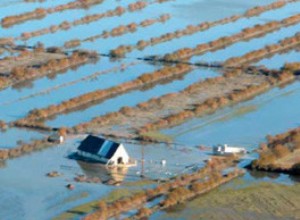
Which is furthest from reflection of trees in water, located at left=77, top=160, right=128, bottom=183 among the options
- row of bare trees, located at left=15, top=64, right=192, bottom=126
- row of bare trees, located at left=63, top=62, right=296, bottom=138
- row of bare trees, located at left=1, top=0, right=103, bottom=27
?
row of bare trees, located at left=1, top=0, right=103, bottom=27

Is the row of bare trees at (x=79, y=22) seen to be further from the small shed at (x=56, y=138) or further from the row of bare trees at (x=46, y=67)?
the small shed at (x=56, y=138)

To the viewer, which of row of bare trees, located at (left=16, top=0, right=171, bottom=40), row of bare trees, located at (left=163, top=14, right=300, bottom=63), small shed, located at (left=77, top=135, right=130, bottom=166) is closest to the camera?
small shed, located at (left=77, top=135, right=130, bottom=166)

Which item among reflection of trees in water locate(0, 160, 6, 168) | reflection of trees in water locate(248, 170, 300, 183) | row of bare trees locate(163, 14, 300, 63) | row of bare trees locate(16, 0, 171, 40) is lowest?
reflection of trees in water locate(248, 170, 300, 183)

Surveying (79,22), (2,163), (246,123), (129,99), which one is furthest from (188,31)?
(2,163)

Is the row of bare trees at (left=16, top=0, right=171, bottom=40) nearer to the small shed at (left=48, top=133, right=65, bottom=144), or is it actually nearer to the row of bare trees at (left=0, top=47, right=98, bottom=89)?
the row of bare trees at (left=0, top=47, right=98, bottom=89)

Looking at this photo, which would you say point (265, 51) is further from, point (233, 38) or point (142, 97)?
point (142, 97)

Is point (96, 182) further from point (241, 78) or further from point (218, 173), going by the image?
point (241, 78)

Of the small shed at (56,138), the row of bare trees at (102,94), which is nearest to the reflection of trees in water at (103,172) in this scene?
the small shed at (56,138)
